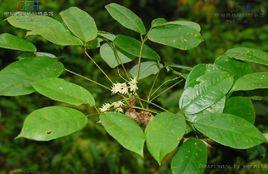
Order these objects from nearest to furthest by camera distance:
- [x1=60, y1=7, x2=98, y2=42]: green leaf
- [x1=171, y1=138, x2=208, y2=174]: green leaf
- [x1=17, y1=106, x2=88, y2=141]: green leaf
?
[x1=17, y1=106, x2=88, y2=141]: green leaf, [x1=171, y1=138, x2=208, y2=174]: green leaf, [x1=60, y1=7, x2=98, y2=42]: green leaf

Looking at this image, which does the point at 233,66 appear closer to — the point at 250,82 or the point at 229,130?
the point at 250,82

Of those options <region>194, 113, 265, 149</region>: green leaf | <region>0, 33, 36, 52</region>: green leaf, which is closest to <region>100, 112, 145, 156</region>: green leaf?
<region>194, 113, 265, 149</region>: green leaf

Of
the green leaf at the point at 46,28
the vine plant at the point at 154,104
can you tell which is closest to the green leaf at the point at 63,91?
the vine plant at the point at 154,104

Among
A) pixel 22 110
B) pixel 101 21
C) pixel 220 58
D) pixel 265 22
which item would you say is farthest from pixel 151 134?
pixel 265 22

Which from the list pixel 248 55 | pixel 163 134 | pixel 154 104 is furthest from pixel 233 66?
pixel 163 134

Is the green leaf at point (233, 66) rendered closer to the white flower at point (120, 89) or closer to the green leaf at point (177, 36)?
the green leaf at point (177, 36)

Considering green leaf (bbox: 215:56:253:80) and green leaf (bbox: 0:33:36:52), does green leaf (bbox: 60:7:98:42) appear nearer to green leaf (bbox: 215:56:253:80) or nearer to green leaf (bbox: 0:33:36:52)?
green leaf (bbox: 0:33:36:52)
